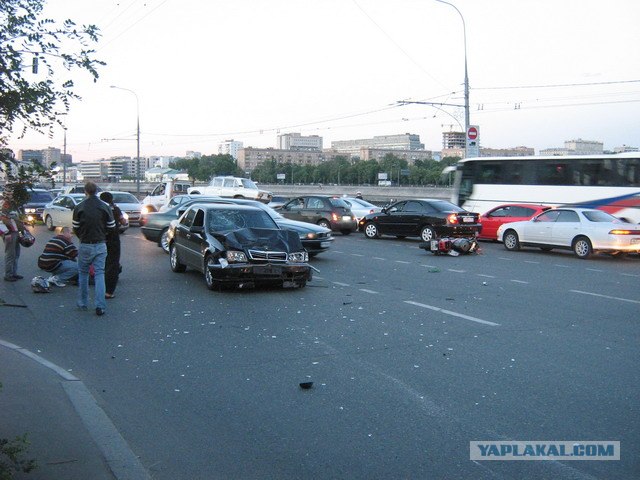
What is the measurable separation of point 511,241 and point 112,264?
14.8 m

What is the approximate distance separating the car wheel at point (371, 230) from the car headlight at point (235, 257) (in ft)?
47.4

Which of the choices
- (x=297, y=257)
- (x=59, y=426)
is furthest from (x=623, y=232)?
(x=59, y=426)

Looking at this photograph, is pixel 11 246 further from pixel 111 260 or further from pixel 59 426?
pixel 59 426

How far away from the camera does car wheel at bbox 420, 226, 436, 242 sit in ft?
77.7

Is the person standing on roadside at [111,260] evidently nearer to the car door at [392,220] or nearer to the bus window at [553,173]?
the car door at [392,220]

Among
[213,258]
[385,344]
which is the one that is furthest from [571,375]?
[213,258]

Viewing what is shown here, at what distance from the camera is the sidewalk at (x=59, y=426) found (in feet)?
14.6

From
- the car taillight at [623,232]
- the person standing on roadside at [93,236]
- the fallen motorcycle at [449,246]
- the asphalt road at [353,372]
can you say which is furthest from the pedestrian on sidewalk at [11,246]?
the car taillight at [623,232]

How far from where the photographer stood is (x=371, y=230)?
26266 mm

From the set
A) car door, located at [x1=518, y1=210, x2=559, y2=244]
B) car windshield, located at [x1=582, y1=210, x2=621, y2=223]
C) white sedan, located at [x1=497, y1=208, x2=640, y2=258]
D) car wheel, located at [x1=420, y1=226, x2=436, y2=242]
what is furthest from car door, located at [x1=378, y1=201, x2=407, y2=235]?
car windshield, located at [x1=582, y1=210, x2=621, y2=223]

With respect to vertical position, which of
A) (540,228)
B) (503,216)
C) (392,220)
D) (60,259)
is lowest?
(60,259)

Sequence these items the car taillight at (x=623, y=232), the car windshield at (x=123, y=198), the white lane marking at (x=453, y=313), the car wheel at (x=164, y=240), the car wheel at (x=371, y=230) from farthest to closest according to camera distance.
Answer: the car windshield at (x=123, y=198) < the car wheel at (x=371, y=230) < the car wheel at (x=164, y=240) < the car taillight at (x=623, y=232) < the white lane marking at (x=453, y=313)

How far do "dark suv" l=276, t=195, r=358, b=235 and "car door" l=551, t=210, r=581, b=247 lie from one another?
8796mm

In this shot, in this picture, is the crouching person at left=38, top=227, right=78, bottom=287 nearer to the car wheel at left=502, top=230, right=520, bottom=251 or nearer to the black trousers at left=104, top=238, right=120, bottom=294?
the black trousers at left=104, top=238, right=120, bottom=294
